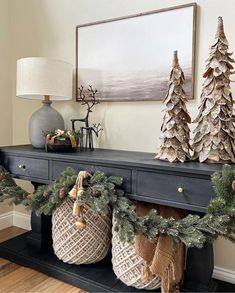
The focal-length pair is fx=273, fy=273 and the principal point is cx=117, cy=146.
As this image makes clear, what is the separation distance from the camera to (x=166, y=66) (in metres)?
1.85

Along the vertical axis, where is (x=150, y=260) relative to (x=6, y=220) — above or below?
above

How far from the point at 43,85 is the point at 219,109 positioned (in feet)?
3.88

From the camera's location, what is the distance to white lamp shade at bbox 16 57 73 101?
75.4 inches

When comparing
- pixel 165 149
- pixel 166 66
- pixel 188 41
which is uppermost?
pixel 188 41

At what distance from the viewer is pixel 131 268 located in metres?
1.62

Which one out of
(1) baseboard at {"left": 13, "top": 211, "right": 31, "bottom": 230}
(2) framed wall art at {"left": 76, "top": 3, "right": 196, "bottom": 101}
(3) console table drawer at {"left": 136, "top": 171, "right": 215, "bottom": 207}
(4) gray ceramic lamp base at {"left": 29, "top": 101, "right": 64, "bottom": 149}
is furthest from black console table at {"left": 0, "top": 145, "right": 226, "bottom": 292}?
(2) framed wall art at {"left": 76, "top": 3, "right": 196, "bottom": 101}

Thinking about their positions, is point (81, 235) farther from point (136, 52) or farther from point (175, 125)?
point (136, 52)

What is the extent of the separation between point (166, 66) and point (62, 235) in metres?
1.35

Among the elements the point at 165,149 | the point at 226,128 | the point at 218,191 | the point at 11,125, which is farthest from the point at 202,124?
the point at 11,125

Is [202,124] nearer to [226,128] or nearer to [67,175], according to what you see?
[226,128]

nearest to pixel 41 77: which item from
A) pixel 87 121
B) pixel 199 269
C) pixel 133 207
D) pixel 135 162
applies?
pixel 87 121

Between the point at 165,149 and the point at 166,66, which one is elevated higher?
the point at 166,66

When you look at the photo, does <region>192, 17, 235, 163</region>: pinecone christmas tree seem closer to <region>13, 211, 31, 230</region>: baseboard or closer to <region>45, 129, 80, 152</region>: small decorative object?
<region>45, 129, 80, 152</region>: small decorative object

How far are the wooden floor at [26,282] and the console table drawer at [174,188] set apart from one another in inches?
32.5
